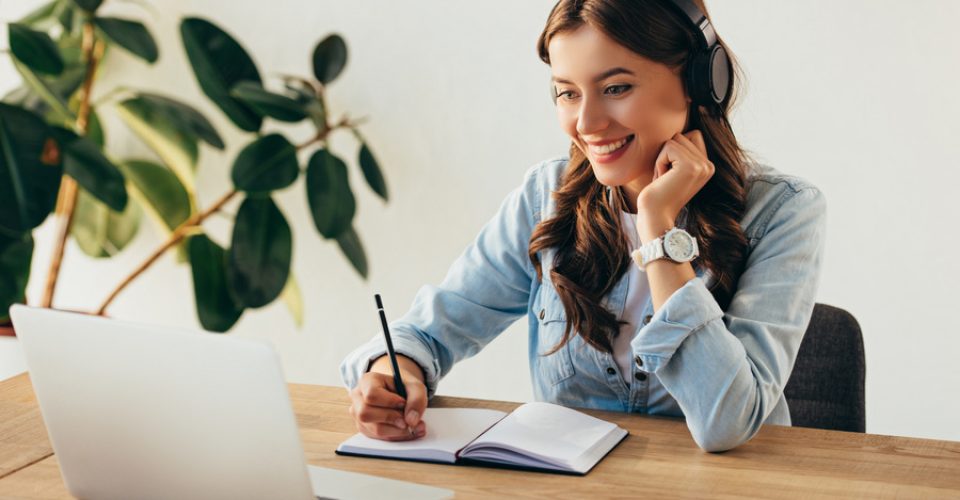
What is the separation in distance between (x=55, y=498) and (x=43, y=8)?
2.19 meters

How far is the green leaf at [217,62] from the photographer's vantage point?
2.82 m

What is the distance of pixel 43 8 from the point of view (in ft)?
10.1

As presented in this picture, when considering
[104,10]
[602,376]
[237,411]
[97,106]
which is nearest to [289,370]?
[97,106]

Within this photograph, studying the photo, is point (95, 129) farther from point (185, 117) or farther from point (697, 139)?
point (697, 139)

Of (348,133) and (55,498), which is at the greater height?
(348,133)

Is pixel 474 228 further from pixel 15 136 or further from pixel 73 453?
→ pixel 73 453

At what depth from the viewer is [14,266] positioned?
2596 mm

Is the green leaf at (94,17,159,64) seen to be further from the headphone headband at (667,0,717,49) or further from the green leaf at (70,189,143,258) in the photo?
the headphone headband at (667,0,717,49)

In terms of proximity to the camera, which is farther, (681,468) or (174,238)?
(174,238)

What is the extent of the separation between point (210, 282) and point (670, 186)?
175 centimetres

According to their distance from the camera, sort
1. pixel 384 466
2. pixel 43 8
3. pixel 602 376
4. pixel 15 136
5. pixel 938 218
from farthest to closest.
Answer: pixel 43 8
pixel 938 218
pixel 15 136
pixel 602 376
pixel 384 466

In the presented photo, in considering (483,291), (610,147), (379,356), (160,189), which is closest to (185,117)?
(160,189)

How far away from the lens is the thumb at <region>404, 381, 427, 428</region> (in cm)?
143

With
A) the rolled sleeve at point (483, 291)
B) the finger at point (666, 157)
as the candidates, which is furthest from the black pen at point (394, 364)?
the finger at point (666, 157)
